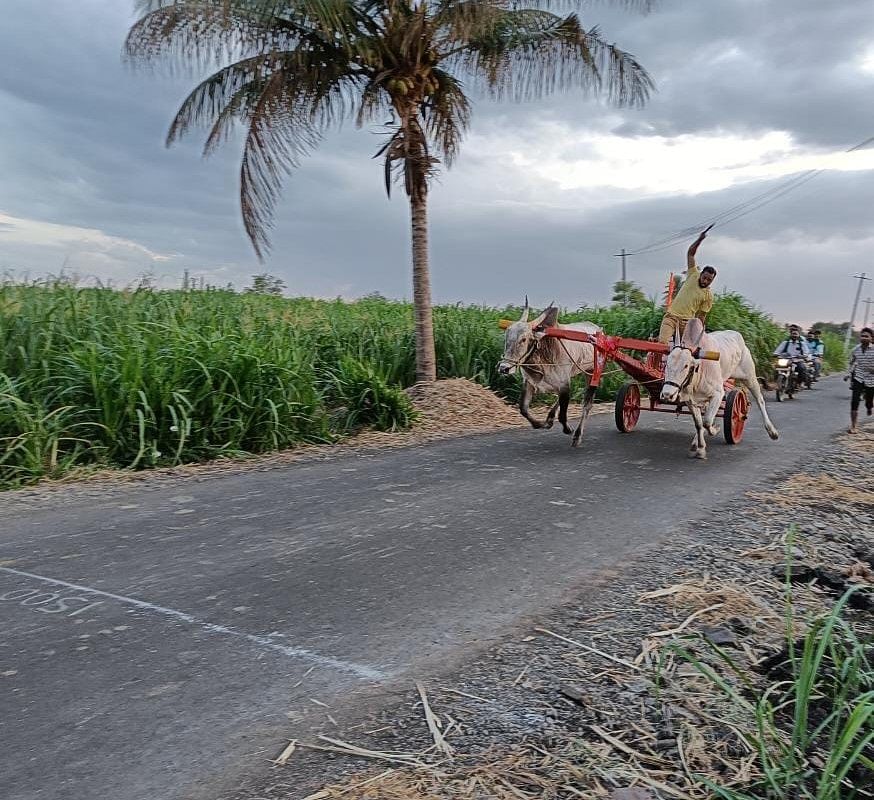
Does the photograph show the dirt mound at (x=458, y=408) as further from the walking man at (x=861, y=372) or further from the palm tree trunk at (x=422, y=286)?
the walking man at (x=861, y=372)

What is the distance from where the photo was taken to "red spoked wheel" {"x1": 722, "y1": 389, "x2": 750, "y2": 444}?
984 cm

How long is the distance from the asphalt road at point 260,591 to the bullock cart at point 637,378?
1465 mm

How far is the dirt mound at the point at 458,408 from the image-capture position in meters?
11.2

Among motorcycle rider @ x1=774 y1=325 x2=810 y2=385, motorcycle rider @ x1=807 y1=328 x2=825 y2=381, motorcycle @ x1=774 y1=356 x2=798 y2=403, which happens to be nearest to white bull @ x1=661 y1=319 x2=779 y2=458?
motorcycle @ x1=774 y1=356 x2=798 y2=403

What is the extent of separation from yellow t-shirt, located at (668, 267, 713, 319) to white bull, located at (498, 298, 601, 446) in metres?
1.13

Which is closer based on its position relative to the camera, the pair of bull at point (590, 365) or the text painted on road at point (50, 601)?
the text painted on road at point (50, 601)

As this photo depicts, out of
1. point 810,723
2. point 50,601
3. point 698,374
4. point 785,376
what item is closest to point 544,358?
point 698,374

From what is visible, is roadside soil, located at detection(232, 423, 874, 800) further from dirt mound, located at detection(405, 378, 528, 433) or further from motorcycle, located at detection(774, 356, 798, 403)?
motorcycle, located at detection(774, 356, 798, 403)

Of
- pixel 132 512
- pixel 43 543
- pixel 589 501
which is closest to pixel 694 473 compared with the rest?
pixel 589 501

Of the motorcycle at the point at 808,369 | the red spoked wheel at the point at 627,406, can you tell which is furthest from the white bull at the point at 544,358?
the motorcycle at the point at 808,369

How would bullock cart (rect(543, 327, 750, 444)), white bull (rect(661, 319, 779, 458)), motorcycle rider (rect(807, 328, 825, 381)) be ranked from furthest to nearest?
motorcycle rider (rect(807, 328, 825, 381)) → bullock cart (rect(543, 327, 750, 444)) → white bull (rect(661, 319, 779, 458))

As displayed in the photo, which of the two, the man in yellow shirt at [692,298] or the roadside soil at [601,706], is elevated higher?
the man in yellow shirt at [692,298]

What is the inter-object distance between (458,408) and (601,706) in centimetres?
848

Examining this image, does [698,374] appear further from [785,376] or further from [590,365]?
[785,376]
